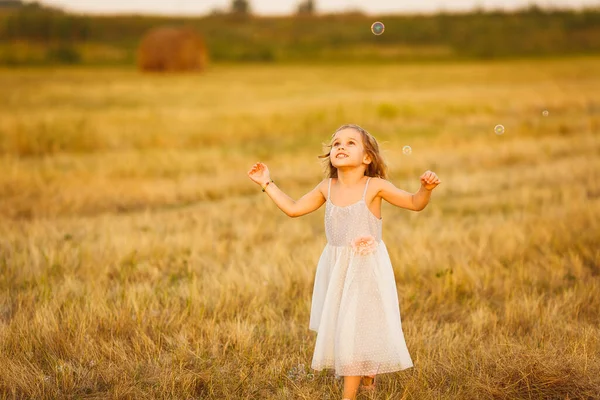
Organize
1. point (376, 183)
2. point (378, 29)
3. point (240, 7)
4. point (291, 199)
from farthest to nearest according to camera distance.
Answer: point (240, 7) < point (378, 29) < point (291, 199) < point (376, 183)

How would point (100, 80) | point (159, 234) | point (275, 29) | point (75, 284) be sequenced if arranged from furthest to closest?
point (275, 29), point (100, 80), point (159, 234), point (75, 284)

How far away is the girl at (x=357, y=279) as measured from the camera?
11.6 feet

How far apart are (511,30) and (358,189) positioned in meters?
75.1

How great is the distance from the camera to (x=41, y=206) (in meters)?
8.50

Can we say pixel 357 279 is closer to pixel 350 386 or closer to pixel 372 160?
pixel 350 386

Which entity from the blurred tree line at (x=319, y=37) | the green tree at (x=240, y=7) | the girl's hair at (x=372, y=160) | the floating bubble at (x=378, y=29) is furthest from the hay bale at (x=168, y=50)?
the green tree at (x=240, y=7)

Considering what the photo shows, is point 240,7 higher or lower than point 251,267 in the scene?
higher

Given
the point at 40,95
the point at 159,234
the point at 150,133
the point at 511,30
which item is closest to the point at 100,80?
the point at 40,95

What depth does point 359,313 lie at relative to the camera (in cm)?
353

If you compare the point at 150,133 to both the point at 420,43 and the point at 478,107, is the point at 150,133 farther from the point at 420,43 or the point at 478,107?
the point at 420,43

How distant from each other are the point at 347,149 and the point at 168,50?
33.7 metres

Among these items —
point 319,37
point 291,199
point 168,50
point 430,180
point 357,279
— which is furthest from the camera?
point 319,37

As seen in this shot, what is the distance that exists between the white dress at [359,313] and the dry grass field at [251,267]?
0.69 ft

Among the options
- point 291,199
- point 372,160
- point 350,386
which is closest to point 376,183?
point 372,160
